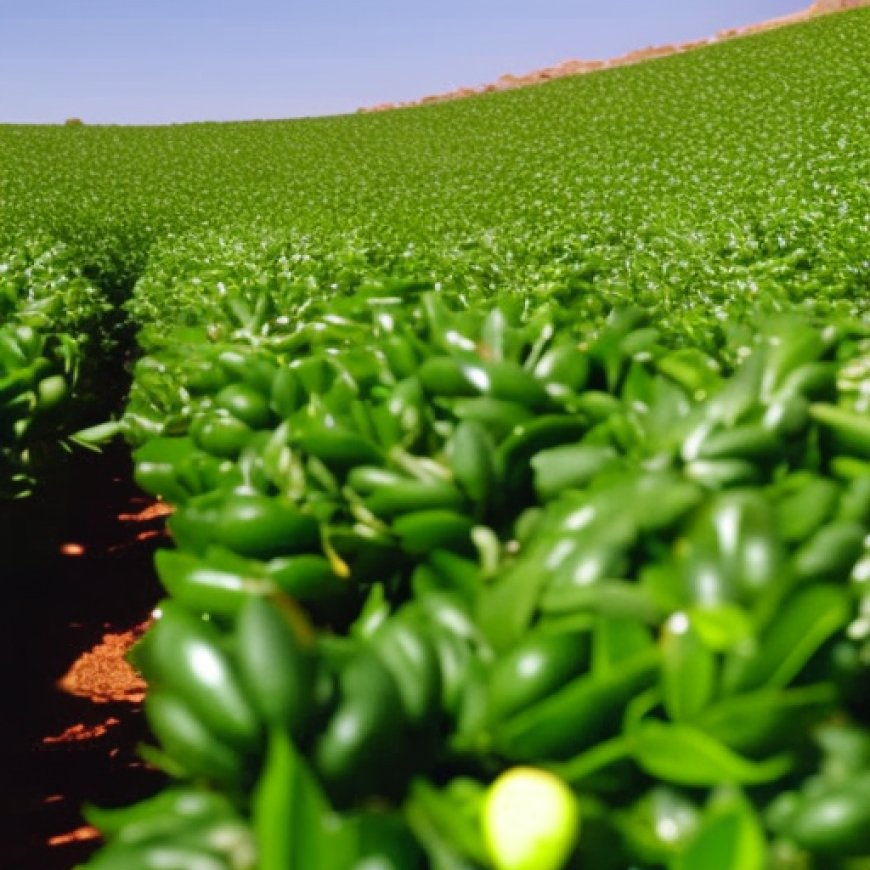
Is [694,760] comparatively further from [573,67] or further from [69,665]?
[573,67]

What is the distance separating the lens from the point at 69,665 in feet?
17.3

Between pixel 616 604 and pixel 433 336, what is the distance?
1033 mm

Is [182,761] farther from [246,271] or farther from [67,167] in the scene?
[67,167]

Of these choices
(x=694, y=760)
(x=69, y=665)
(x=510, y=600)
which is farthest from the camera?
(x=69, y=665)

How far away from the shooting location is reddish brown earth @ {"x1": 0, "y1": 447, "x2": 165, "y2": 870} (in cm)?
393

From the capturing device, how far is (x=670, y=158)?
2116 centimetres

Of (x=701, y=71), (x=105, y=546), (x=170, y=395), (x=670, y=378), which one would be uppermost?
(x=701, y=71)

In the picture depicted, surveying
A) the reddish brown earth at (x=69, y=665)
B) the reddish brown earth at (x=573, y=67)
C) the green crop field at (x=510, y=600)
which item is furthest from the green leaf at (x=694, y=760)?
the reddish brown earth at (x=573, y=67)

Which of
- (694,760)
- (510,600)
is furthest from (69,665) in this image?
(694,760)

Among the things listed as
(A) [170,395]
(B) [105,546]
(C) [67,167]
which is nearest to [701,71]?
(C) [67,167]

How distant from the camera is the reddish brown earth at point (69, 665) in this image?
155 inches

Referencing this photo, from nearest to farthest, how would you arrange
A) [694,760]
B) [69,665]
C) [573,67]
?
[694,760] < [69,665] < [573,67]

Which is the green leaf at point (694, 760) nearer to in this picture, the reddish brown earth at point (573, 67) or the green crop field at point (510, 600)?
the green crop field at point (510, 600)

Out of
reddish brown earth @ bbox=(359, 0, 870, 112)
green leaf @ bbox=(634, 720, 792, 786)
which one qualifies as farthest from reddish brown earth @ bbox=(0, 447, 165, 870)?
reddish brown earth @ bbox=(359, 0, 870, 112)
